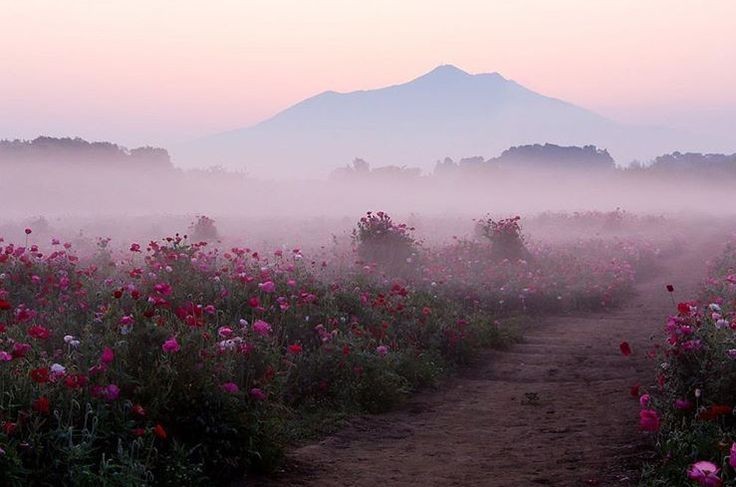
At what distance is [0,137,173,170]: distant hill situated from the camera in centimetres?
7700

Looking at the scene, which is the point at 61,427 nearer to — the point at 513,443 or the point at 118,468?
the point at 118,468

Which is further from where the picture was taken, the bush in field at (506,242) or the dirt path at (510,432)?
the bush in field at (506,242)

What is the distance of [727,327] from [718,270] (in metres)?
15.4

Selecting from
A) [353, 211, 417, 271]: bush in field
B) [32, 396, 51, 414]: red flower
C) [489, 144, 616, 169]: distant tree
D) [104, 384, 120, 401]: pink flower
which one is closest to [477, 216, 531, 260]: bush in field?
[353, 211, 417, 271]: bush in field

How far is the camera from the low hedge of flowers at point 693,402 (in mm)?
5492

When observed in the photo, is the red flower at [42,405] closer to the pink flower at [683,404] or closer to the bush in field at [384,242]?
the pink flower at [683,404]

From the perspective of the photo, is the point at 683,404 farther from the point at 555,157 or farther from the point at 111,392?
the point at 555,157

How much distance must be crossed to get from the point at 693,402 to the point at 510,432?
203 cm

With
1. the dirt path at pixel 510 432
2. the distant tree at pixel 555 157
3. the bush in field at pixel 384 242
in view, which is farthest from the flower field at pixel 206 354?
the distant tree at pixel 555 157

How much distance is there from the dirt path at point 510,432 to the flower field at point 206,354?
400 mm

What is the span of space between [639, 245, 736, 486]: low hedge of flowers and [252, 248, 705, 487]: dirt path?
0.40 meters

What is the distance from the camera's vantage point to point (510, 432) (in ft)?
26.1

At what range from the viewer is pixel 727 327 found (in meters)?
6.66

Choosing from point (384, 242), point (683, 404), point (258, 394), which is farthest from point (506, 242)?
point (258, 394)
